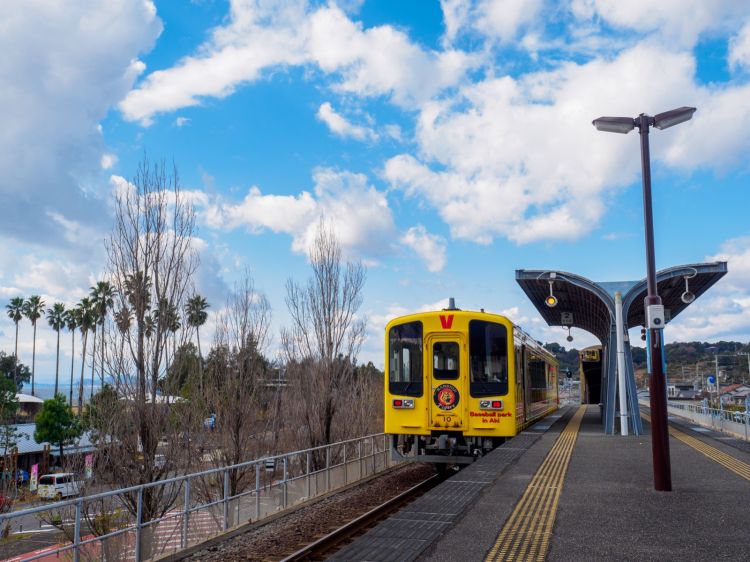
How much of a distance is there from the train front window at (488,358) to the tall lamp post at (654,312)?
155 inches

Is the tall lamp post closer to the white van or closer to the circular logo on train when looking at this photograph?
the circular logo on train

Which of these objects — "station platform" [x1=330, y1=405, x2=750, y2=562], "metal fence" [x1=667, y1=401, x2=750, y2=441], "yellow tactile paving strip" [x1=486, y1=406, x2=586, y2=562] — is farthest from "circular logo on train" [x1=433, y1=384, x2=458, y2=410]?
"metal fence" [x1=667, y1=401, x2=750, y2=441]

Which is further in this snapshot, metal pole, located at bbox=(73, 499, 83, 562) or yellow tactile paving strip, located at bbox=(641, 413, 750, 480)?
yellow tactile paving strip, located at bbox=(641, 413, 750, 480)

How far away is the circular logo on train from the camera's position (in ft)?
45.2

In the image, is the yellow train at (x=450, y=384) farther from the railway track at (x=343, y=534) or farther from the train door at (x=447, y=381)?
the railway track at (x=343, y=534)

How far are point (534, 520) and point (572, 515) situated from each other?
602 mm

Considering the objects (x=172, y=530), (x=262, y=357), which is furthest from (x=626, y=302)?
(x=172, y=530)

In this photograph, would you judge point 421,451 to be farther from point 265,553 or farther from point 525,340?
point 265,553

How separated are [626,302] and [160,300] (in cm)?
1341

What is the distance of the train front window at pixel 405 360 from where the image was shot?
14141mm

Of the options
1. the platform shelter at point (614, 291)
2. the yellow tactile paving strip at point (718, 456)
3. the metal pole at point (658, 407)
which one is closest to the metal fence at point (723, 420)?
the yellow tactile paving strip at point (718, 456)

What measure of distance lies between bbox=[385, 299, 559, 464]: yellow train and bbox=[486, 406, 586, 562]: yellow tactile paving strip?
5.46 feet

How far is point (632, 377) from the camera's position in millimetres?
19984

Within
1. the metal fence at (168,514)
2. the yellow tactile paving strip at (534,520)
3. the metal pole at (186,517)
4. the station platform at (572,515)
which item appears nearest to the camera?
the yellow tactile paving strip at (534,520)
